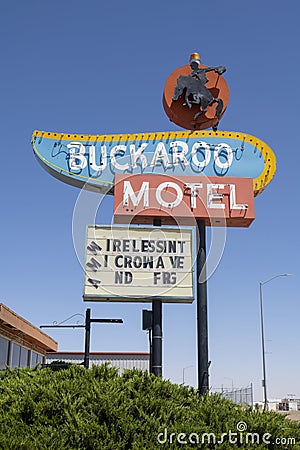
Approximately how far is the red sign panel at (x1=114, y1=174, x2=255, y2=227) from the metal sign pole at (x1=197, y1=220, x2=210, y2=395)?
0.62 metres

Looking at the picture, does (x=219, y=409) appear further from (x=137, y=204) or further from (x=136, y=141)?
(x=136, y=141)

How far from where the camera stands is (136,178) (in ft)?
45.5

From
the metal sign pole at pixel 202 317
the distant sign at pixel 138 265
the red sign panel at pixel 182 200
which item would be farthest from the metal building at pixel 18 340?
the metal sign pole at pixel 202 317

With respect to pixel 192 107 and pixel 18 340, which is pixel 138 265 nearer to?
pixel 192 107

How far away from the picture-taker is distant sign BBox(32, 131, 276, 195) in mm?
13991

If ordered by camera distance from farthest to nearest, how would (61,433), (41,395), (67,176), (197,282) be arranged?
(67,176) → (197,282) → (41,395) → (61,433)

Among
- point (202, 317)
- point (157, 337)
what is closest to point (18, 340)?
point (157, 337)

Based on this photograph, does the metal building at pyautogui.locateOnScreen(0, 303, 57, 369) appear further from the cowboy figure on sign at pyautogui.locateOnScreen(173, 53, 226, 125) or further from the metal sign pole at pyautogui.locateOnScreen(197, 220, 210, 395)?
the cowboy figure on sign at pyautogui.locateOnScreen(173, 53, 226, 125)

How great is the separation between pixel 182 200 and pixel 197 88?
10.0ft

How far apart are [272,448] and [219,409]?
0.76 m

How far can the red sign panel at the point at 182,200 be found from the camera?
13648mm

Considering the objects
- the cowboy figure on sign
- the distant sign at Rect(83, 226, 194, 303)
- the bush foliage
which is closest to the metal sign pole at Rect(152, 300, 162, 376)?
the distant sign at Rect(83, 226, 194, 303)

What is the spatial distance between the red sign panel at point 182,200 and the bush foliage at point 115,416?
692cm

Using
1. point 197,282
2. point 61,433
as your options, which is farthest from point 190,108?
point 61,433
